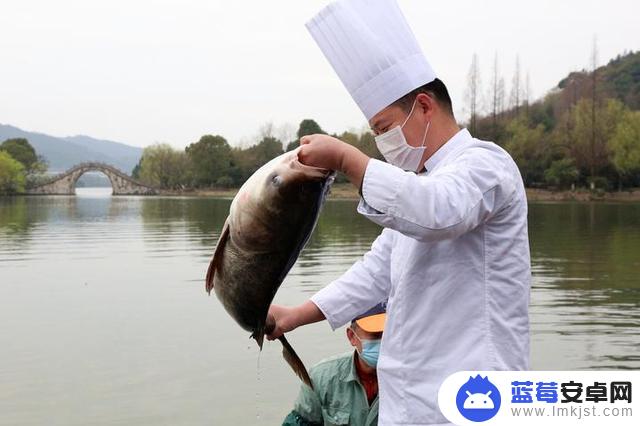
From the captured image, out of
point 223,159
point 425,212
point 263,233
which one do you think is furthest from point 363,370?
point 223,159

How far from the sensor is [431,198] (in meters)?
1.85

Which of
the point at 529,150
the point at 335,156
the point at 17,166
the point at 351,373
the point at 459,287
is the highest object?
the point at 529,150

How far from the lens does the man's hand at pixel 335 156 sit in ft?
6.44

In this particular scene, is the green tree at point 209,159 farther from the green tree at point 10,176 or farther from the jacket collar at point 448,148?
the jacket collar at point 448,148

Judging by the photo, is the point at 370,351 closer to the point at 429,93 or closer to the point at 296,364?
the point at 296,364

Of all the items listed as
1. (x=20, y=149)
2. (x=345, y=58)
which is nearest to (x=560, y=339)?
(x=345, y=58)

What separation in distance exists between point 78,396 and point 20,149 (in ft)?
390

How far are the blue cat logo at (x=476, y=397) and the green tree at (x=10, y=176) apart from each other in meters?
104

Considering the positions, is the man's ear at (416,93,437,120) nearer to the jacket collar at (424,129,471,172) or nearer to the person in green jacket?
→ the jacket collar at (424,129,471,172)

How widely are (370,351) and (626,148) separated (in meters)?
65.4

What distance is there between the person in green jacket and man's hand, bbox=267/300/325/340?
84 cm

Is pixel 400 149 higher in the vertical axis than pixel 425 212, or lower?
higher

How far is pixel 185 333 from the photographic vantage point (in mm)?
10523

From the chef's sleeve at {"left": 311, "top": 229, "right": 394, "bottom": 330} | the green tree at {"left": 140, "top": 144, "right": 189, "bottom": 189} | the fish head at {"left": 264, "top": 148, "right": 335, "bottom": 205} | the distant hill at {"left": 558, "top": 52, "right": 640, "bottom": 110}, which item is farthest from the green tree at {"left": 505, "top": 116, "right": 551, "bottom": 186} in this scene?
the fish head at {"left": 264, "top": 148, "right": 335, "bottom": 205}
